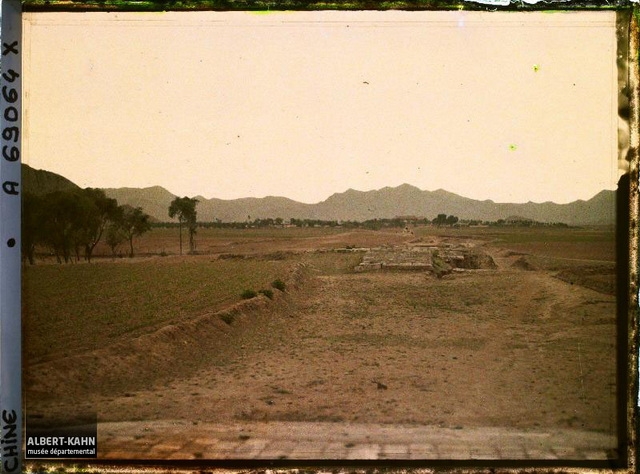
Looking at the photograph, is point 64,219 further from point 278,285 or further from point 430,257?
point 430,257

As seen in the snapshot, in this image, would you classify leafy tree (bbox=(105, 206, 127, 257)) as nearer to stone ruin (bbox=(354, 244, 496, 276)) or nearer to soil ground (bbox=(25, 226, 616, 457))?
soil ground (bbox=(25, 226, 616, 457))

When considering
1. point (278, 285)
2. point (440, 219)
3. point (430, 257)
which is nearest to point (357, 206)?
point (440, 219)

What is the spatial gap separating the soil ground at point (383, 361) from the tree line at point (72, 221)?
1377 millimetres

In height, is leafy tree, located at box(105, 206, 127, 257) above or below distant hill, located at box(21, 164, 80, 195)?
below

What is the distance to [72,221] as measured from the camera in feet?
16.8

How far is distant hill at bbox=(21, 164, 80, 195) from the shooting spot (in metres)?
3.73

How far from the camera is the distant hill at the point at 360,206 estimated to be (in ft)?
14.9

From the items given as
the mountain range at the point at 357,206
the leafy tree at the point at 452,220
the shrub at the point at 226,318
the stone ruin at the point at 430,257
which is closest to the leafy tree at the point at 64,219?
the mountain range at the point at 357,206

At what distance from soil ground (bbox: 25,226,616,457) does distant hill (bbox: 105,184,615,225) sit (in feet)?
2.09

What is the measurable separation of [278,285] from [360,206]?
8.65 ft

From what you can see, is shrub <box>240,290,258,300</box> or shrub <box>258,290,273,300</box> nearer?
shrub <box>258,290,273,300</box>

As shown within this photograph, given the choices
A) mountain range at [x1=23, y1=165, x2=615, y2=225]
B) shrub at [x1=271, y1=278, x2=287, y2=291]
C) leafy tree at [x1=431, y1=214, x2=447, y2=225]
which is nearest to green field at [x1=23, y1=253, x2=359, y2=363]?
shrub at [x1=271, y1=278, x2=287, y2=291]

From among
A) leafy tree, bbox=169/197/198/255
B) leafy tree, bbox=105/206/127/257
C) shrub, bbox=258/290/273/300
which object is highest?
leafy tree, bbox=169/197/198/255

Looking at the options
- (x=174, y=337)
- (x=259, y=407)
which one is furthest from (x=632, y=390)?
(x=174, y=337)
